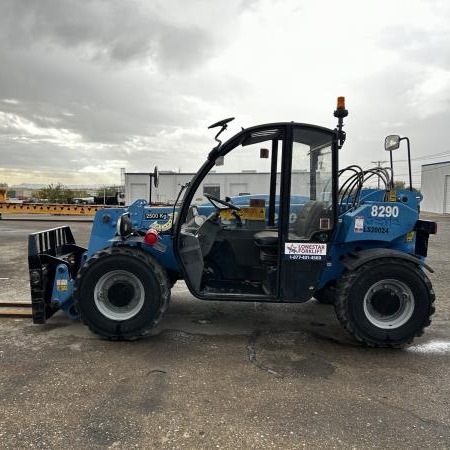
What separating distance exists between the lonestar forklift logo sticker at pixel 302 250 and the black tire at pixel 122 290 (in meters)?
1.28

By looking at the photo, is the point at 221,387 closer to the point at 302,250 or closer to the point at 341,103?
the point at 302,250

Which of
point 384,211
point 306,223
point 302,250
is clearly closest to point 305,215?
point 306,223

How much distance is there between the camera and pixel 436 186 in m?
33.8

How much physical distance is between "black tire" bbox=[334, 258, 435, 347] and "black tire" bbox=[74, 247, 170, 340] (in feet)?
5.96

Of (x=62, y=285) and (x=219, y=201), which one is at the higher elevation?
(x=219, y=201)

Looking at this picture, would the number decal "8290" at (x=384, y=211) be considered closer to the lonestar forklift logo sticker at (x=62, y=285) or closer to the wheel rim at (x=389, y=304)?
the wheel rim at (x=389, y=304)

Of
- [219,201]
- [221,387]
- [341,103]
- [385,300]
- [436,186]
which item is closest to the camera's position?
[221,387]

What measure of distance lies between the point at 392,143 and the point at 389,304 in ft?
5.96

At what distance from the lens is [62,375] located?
11.4 ft

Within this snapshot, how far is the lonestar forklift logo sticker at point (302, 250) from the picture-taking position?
422cm

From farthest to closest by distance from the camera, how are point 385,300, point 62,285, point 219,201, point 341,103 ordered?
point 219,201 < point 62,285 < point 341,103 < point 385,300

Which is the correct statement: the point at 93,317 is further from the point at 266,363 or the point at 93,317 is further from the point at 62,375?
the point at 266,363

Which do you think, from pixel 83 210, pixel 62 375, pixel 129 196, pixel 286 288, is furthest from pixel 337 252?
pixel 83 210

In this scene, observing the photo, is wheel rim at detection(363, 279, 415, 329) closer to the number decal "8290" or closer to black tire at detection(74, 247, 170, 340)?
the number decal "8290"
